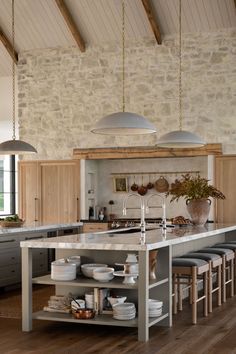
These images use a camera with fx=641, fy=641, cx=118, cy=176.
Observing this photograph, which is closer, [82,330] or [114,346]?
[114,346]

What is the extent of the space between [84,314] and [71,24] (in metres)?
7.18

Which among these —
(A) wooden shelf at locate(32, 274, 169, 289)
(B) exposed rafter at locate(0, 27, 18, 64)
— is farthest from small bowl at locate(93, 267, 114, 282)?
(B) exposed rafter at locate(0, 27, 18, 64)

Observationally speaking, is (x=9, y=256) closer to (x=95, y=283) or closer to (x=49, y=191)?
(x=95, y=283)

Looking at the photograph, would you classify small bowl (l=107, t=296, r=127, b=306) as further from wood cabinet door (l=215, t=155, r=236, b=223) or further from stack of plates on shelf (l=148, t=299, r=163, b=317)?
wood cabinet door (l=215, t=155, r=236, b=223)

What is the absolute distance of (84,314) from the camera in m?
6.05

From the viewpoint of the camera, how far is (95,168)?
12.6 metres

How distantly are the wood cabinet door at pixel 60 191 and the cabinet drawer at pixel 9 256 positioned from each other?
3404 mm

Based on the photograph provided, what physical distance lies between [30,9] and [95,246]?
284 inches

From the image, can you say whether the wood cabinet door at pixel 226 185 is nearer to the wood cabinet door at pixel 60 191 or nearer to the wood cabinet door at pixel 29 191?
the wood cabinet door at pixel 60 191

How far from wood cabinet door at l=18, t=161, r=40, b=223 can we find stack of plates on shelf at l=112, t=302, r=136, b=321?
682cm

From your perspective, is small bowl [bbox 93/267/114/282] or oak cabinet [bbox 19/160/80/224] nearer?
small bowl [bbox 93/267/114/282]

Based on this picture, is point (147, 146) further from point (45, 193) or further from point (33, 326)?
point (33, 326)

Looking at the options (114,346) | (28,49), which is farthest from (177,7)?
(114,346)

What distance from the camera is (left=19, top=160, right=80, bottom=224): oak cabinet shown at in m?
12.3
